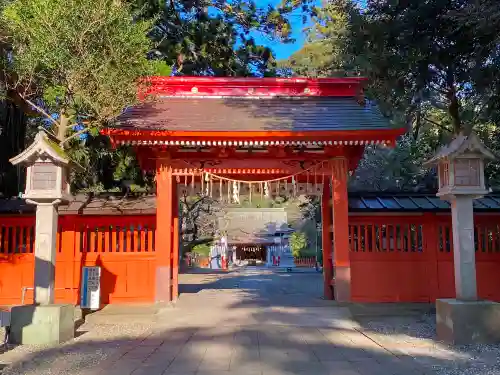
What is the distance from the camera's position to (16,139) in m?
12.3

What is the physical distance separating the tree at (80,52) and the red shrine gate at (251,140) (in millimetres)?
836

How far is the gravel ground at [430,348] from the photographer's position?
579cm

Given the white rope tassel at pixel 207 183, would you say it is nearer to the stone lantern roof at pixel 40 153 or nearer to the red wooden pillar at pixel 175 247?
the red wooden pillar at pixel 175 247

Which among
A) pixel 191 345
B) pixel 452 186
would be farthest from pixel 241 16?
pixel 191 345

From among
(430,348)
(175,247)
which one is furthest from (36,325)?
(430,348)

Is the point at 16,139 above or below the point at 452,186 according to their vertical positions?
above

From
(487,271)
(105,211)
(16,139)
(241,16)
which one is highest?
(241,16)

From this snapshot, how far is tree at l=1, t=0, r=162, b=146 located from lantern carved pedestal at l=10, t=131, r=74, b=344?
2.71 ft

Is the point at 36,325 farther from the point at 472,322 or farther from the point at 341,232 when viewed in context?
the point at 472,322

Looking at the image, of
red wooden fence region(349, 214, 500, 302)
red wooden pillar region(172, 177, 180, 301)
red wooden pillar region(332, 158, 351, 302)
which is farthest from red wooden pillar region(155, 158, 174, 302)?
red wooden fence region(349, 214, 500, 302)

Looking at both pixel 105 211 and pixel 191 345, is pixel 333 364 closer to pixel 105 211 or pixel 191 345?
pixel 191 345

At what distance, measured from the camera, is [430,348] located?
6812 mm

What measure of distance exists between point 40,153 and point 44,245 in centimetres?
152

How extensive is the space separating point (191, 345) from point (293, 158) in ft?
16.4
